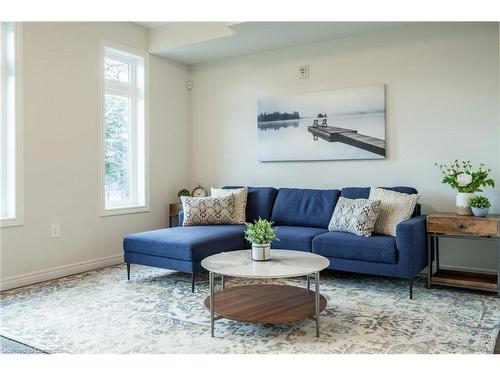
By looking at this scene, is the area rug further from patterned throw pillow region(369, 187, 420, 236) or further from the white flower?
the white flower

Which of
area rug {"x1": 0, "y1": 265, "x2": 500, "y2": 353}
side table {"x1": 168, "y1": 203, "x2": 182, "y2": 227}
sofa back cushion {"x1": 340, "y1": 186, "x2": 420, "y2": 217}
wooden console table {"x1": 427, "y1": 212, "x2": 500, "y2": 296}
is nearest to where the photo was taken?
area rug {"x1": 0, "y1": 265, "x2": 500, "y2": 353}

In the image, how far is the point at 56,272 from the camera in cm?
395

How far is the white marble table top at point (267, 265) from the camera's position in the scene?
2.50m

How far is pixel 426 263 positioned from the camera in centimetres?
356

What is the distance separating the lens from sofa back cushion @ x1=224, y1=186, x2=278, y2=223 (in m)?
4.50

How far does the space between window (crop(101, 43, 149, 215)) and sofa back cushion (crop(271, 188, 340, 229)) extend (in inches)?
64.0

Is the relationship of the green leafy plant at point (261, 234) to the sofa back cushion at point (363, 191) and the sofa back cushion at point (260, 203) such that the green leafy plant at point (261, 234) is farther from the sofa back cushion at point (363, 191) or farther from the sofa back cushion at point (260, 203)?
the sofa back cushion at point (260, 203)

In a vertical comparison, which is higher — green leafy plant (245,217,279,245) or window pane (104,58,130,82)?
window pane (104,58,130,82)

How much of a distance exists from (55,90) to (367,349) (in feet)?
11.3

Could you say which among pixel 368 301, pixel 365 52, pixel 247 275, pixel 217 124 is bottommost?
pixel 368 301

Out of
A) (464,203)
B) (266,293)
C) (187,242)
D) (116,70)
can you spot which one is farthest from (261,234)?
(116,70)

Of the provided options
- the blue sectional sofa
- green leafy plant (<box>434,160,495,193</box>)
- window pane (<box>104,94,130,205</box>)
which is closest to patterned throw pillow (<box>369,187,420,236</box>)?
the blue sectional sofa
